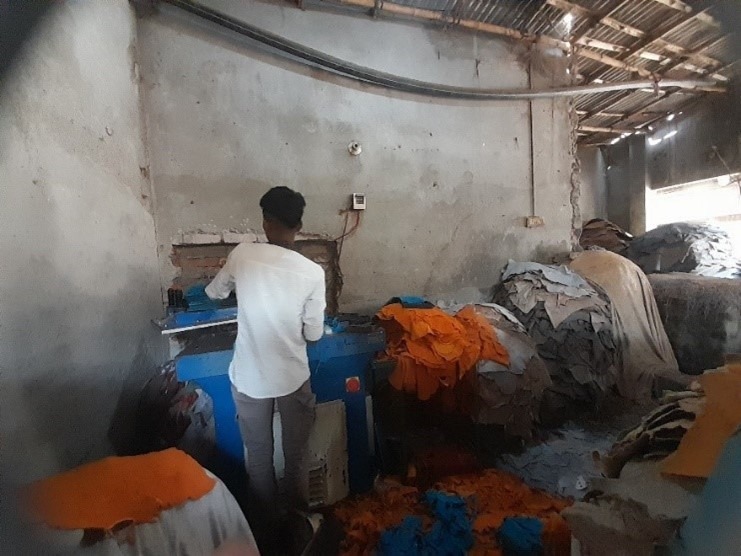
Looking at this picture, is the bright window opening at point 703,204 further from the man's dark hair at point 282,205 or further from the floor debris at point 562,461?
the man's dark hair at point 282,205

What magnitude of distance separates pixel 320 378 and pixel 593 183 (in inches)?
375

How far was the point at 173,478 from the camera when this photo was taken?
1002mm

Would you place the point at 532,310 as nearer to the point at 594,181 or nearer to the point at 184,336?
the point at 184,336

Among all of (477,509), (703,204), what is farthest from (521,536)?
(703,204)

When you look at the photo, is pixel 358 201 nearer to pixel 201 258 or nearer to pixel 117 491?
pixel 201 258

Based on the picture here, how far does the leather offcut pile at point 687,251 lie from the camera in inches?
170

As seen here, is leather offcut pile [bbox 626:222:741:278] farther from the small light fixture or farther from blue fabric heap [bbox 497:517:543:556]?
blue fabric heap [bbox 497:517:543:556]

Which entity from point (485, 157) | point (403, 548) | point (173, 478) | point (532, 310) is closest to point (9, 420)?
point (173, 478)

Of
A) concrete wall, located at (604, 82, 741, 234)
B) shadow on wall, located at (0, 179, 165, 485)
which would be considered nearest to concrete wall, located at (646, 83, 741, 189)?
concrete wall, located at (604, 82, 741, 234)

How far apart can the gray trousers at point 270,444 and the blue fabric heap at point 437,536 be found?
48 cm

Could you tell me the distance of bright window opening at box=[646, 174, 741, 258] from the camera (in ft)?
16.7

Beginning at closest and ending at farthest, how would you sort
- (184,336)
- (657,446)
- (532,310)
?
(657,446) → (184,336) → (532,310)

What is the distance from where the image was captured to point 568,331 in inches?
119

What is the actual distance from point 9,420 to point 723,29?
1.94 metres
